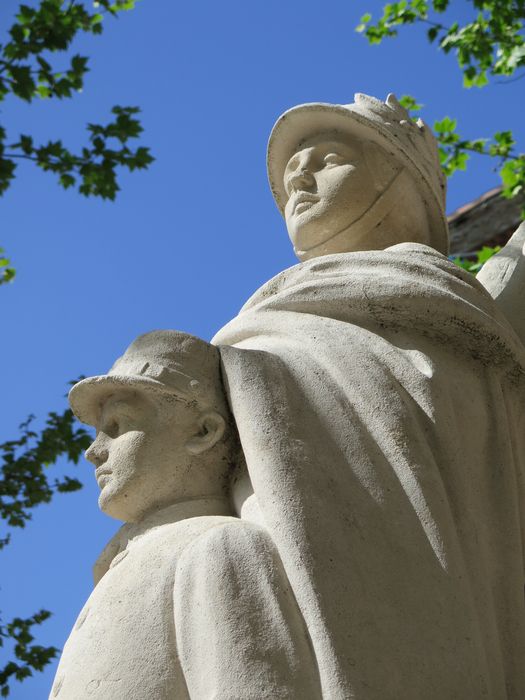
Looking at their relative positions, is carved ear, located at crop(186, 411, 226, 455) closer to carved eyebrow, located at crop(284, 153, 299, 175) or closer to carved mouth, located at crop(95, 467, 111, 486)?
carved mouth, located at crop(95, 467, 111, 486)

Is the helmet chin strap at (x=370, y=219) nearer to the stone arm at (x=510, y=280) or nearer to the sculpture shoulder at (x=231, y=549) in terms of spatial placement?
the stone arm at (x=510, y=280)

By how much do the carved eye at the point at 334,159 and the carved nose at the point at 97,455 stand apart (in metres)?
1.42

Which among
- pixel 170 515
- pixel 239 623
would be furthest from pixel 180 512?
pixel 239 623

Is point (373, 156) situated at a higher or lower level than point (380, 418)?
higher

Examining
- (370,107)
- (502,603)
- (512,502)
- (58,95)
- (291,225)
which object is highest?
(58,95)

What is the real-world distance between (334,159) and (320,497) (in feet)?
5.40

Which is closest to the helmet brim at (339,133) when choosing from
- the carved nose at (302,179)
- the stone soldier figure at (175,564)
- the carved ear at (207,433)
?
the carved nose at (302,179)

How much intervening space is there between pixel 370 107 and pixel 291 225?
1.62 feet

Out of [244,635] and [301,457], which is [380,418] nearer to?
[301,457]

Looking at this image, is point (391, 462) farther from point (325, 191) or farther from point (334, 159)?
point (334, 159)

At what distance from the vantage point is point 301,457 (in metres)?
3.01

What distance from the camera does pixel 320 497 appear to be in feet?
9.63

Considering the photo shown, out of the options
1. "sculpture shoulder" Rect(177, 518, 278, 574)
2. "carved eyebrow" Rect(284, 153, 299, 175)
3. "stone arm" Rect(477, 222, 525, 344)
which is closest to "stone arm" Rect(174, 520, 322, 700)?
"sculpture shoulder" Rect(177, 518, 278, 574)

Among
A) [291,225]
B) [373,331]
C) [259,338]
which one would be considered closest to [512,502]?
[373,331]
